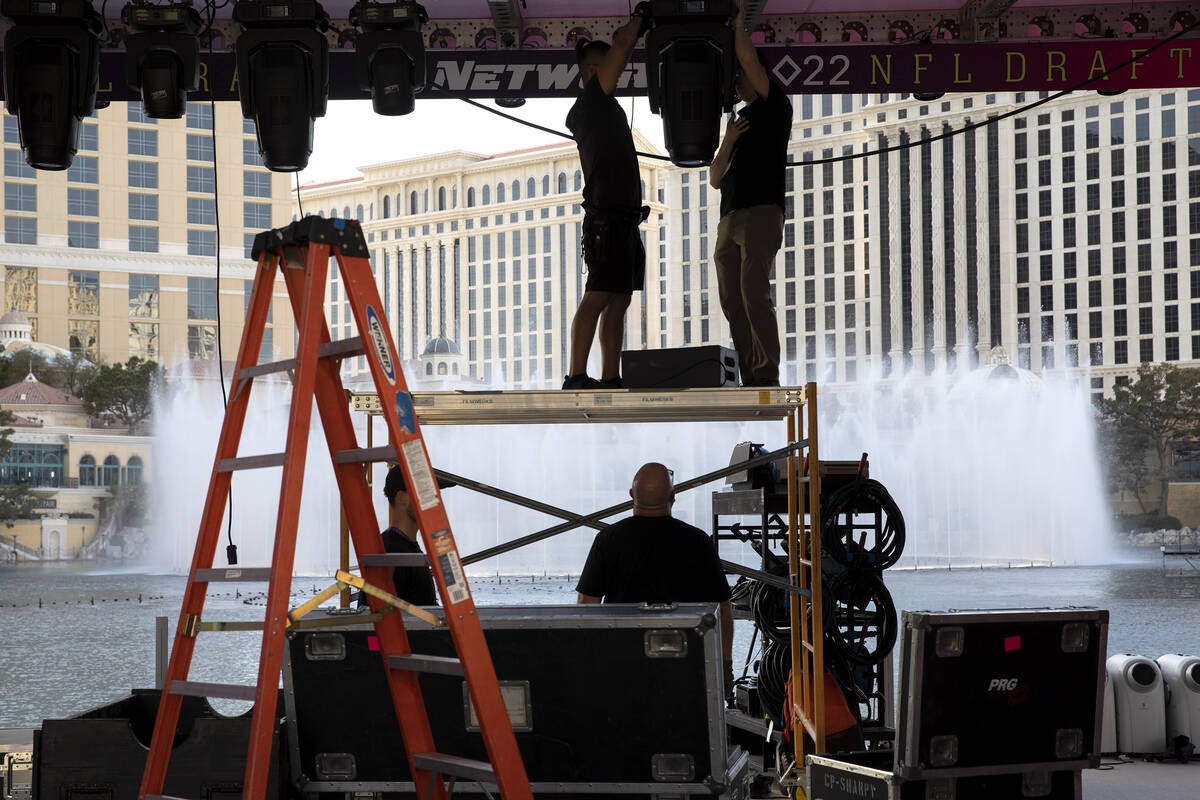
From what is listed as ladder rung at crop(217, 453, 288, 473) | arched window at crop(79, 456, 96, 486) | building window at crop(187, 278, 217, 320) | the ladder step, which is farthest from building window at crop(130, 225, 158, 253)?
ladder rung at crop(217, 453, 288, 473)

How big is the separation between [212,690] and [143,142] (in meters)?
82.1

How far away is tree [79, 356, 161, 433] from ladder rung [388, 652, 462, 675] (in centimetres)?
5950

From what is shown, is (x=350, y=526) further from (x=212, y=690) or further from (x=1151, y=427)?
(x=1151, y=427)

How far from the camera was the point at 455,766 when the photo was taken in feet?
8.35

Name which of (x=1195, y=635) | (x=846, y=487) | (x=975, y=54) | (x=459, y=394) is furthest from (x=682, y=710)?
(x=1195, y=635)

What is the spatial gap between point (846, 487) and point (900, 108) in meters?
78.6

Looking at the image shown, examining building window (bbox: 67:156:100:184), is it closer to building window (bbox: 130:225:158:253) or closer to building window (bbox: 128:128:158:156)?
building window (bbox: 128:128:158:156)

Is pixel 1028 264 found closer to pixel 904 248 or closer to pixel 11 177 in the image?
pixel 904 248

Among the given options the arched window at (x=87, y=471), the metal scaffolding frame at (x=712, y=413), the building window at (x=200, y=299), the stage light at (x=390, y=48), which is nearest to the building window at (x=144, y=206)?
the building window at (x=200, y=299)

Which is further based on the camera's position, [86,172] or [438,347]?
[438,347]

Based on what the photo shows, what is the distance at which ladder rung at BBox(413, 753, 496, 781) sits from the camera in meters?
2.49

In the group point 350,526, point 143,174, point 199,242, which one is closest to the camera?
point 350,526

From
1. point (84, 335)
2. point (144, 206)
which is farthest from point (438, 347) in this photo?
point (84, 335)

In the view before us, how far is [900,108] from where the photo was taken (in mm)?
79188
